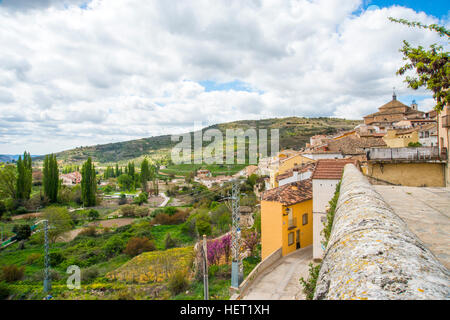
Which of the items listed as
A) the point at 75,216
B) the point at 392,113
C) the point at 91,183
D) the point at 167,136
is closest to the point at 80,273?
the point at 75,216

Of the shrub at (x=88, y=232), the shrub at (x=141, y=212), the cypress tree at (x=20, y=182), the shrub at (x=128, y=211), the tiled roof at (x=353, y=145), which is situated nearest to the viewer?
the tiled roof at (x=353, y=145)

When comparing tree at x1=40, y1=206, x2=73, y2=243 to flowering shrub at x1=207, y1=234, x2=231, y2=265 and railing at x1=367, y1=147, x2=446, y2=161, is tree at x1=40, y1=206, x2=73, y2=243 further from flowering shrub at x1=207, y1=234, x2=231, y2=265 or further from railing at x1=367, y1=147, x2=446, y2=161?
railing at x1=367, y1=147, x2=446, y2=161

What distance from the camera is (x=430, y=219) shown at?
4184 mm

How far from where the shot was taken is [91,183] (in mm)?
48906

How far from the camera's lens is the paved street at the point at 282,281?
438 inches

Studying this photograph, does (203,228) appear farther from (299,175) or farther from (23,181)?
(23,181)

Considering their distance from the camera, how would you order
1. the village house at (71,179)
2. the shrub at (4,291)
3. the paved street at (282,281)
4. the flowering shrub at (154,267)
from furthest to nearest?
the village house at (71,179) → the flowering shrub at (154,267) → the shrub at (4,291) → the paved street at (282,281)

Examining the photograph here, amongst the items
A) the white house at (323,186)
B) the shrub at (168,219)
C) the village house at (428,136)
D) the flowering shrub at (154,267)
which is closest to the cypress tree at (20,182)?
the shrub at (168,219)

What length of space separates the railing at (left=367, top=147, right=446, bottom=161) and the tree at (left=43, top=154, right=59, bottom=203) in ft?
171

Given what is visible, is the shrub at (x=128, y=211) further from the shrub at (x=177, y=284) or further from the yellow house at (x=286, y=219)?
the yellow house at (x=286, y=219)

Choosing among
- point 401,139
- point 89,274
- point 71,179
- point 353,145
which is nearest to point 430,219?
point 353,145

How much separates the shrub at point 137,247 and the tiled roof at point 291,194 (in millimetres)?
17403

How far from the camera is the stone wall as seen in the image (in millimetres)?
1098

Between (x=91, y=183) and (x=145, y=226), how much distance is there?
18.6 metres
